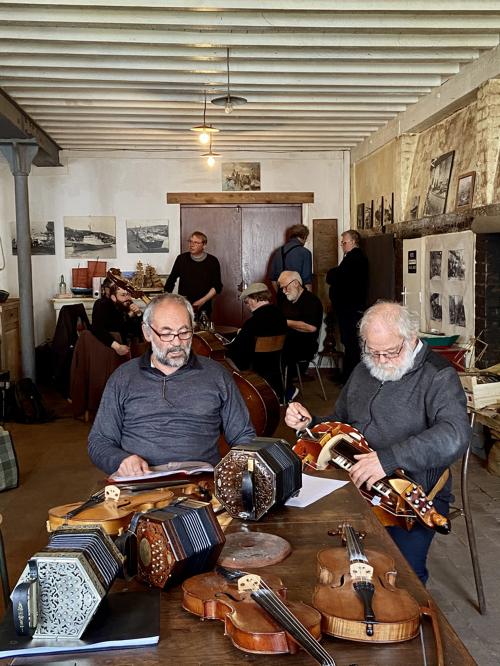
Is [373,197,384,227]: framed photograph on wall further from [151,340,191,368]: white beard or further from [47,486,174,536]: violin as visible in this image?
[47,486,174,536]: violin

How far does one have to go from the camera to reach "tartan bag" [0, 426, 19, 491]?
201 inches

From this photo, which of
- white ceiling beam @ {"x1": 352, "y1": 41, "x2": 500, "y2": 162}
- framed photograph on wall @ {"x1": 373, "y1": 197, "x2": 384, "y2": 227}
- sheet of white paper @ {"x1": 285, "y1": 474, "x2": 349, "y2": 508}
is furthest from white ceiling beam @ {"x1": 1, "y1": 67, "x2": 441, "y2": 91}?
sheet of white paper @ {"x1": 285, "y1": 474, "x2": 349, "y2": 508}

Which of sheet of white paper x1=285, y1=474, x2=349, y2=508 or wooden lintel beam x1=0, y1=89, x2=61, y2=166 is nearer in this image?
sheet of white paper x1=285, y1=474, x2=349, y2=508

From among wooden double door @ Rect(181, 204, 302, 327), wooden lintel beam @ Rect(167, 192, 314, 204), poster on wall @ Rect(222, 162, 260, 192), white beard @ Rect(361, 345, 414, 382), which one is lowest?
white beard @ Rect(361, 345, 414, 382)

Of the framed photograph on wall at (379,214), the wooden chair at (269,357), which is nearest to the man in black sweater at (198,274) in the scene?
the framed photograph on wall at (379,214)

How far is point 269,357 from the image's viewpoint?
6.53m

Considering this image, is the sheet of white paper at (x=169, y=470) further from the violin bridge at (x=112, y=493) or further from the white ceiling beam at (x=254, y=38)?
the white ceiling beam at (x=254, y=38)

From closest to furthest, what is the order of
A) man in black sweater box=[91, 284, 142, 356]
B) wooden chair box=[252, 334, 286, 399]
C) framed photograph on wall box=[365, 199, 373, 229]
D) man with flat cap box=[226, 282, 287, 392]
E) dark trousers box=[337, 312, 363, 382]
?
man with flat cap box=[226, 282, 287, 392], wooden chair box=[252, 334, 286, 399], man in black sweater box=[91, 284, 142, 356], dark trousers box=[337, 312, 363, 382], framed photograph on wall box=[365, 199, 373, 229]

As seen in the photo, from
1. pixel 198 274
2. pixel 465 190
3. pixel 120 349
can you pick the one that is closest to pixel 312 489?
pixel 465 190

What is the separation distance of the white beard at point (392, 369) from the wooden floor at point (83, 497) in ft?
3.82

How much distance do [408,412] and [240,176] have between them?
8107mm

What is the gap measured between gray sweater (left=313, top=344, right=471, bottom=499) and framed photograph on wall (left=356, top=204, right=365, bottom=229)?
6.91m

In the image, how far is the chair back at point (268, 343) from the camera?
245 inches

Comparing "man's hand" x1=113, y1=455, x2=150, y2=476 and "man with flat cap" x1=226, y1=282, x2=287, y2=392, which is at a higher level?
"man with flat cap" x1=226, y1=282, x2=287, y2=392
